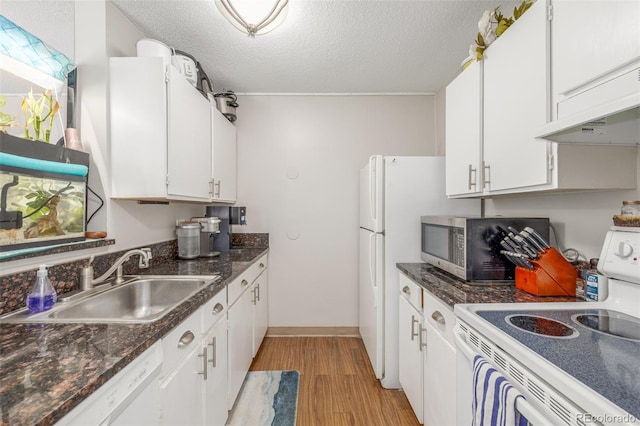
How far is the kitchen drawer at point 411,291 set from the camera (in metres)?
1.68

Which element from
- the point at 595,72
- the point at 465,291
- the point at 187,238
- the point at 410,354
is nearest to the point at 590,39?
the point at 595,72

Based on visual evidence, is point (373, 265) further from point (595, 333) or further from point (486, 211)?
point (595, 333)

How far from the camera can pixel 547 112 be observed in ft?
3.73

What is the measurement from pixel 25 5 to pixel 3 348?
5.33 feet

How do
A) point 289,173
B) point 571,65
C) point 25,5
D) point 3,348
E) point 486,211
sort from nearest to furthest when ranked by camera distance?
1. point 3,348
2. point 571,65
3. point 25,5
4. point 486,211
5. point 289,173

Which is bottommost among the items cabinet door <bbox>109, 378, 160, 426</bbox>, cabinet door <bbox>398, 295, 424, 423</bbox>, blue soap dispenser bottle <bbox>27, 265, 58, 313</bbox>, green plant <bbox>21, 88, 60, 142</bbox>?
cabinet door <bbox>398, 295, 424, 423</bbox>

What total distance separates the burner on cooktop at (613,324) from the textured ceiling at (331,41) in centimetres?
173

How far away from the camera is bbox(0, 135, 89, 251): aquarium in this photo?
115cm

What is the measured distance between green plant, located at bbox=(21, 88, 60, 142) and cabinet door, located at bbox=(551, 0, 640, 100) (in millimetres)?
2231

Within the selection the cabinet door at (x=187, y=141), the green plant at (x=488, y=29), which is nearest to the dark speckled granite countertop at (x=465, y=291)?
the green plant at (x=488, y=29)

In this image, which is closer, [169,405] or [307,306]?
[169,405]

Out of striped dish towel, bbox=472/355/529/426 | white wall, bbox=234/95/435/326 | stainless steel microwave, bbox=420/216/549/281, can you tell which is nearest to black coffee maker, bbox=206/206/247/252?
white wall, bbox=234/95/435/326

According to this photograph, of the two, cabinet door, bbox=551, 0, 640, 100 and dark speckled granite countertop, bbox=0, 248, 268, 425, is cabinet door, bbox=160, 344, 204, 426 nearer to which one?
dark speckled granite countertop, bbox=0, 248, 268, 425

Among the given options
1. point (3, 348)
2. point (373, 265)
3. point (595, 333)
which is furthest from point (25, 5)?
point (595, 333)
